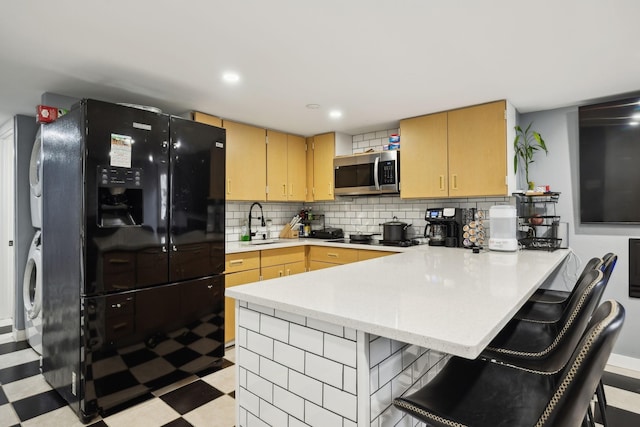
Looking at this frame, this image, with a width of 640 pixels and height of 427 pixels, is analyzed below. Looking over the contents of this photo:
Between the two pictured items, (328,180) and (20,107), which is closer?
(20,107)

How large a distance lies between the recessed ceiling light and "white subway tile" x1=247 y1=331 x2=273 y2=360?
175cm

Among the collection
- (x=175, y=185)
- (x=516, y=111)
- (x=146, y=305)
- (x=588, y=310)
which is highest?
(x=516, y=111)

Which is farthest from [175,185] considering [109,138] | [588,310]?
[588,310]

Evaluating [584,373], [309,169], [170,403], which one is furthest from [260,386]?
[309,169]

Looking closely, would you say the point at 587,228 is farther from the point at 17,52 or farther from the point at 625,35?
the point at 17,52

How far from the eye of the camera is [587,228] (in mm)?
2975

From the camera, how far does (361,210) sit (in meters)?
4.29

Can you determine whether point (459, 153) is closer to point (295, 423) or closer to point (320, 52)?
point (320, 52)

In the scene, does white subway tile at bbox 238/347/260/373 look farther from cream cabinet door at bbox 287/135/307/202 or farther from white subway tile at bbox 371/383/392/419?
cream cabinet door at bbox 287/135/307/202

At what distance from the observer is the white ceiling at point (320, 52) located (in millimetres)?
1627

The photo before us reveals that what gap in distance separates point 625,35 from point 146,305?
10.4 feet

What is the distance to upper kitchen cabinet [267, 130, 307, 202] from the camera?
3.89 meters

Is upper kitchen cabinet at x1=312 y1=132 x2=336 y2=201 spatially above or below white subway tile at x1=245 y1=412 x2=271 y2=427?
above

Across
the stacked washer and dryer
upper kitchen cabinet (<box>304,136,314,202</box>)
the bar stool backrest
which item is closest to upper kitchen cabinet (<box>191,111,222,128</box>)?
the stacked washer and dryer
